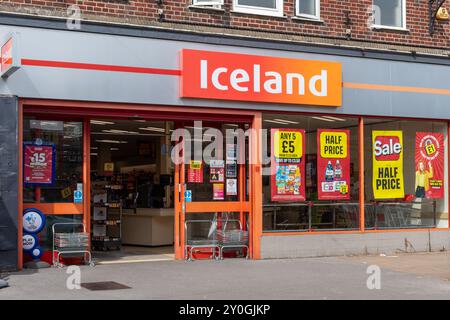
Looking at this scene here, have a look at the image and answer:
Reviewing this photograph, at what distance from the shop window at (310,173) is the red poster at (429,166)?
169 centimetres

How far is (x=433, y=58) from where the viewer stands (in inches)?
591

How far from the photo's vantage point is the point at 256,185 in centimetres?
1320

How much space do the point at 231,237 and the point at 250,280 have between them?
267cm

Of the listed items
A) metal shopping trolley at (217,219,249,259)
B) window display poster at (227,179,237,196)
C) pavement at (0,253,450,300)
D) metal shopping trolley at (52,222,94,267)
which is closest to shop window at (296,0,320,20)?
window display poster at (227,179,237,196)

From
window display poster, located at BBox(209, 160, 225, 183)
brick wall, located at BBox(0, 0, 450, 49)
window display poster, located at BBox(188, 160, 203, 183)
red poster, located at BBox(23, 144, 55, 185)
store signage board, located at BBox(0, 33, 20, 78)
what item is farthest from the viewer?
window display poster, located at BBox(209, 160, 225, 183)

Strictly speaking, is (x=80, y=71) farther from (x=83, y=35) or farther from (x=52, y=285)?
(x=52, y=285)

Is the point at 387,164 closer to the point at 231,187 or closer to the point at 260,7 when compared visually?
the point at 231,187

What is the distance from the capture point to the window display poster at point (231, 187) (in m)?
13.3

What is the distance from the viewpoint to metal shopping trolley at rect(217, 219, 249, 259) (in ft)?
43.0

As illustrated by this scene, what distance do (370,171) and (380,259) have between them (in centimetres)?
193

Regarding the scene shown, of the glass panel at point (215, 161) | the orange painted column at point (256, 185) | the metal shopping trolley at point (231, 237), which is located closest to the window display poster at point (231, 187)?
the glass panel at point (215, 161)

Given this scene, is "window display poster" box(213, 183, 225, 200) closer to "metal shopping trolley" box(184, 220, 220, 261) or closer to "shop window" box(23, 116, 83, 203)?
"metal shopping trolley" box(184, 220, 220, 261)

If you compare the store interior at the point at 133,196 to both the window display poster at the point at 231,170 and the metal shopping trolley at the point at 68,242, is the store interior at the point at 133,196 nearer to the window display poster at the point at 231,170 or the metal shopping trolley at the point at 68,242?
the window display poster at the point at 231,170

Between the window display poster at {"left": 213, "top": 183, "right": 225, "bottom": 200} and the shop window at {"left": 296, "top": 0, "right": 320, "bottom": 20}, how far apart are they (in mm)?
3826
